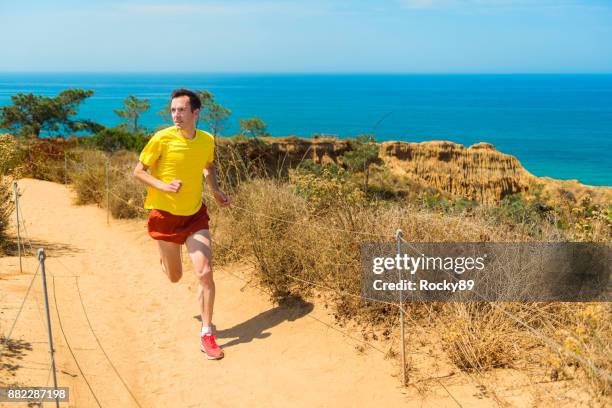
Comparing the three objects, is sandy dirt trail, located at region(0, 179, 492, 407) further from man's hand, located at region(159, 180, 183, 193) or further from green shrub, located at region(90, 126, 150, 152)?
green shrub, located at region(90, 126, 150, 152)

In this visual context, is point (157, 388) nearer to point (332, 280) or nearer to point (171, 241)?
point (171, 241)

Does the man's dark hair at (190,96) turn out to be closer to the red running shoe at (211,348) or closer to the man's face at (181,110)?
the man's face at (181,110)

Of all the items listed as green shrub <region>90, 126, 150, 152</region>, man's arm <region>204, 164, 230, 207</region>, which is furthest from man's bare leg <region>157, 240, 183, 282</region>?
green shrub <region>90, 126, 150, 152</region>

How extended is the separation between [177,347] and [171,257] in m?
0.77

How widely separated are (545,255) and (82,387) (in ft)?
12.3

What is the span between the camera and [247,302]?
579 cm

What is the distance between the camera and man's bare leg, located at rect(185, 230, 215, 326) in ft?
15.1

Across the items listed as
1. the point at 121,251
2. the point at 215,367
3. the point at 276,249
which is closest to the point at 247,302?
the point at 276,249

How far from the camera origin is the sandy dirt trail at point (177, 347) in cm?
404

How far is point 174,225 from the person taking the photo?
472 centimetres

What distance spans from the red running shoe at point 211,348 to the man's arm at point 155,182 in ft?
4.07
